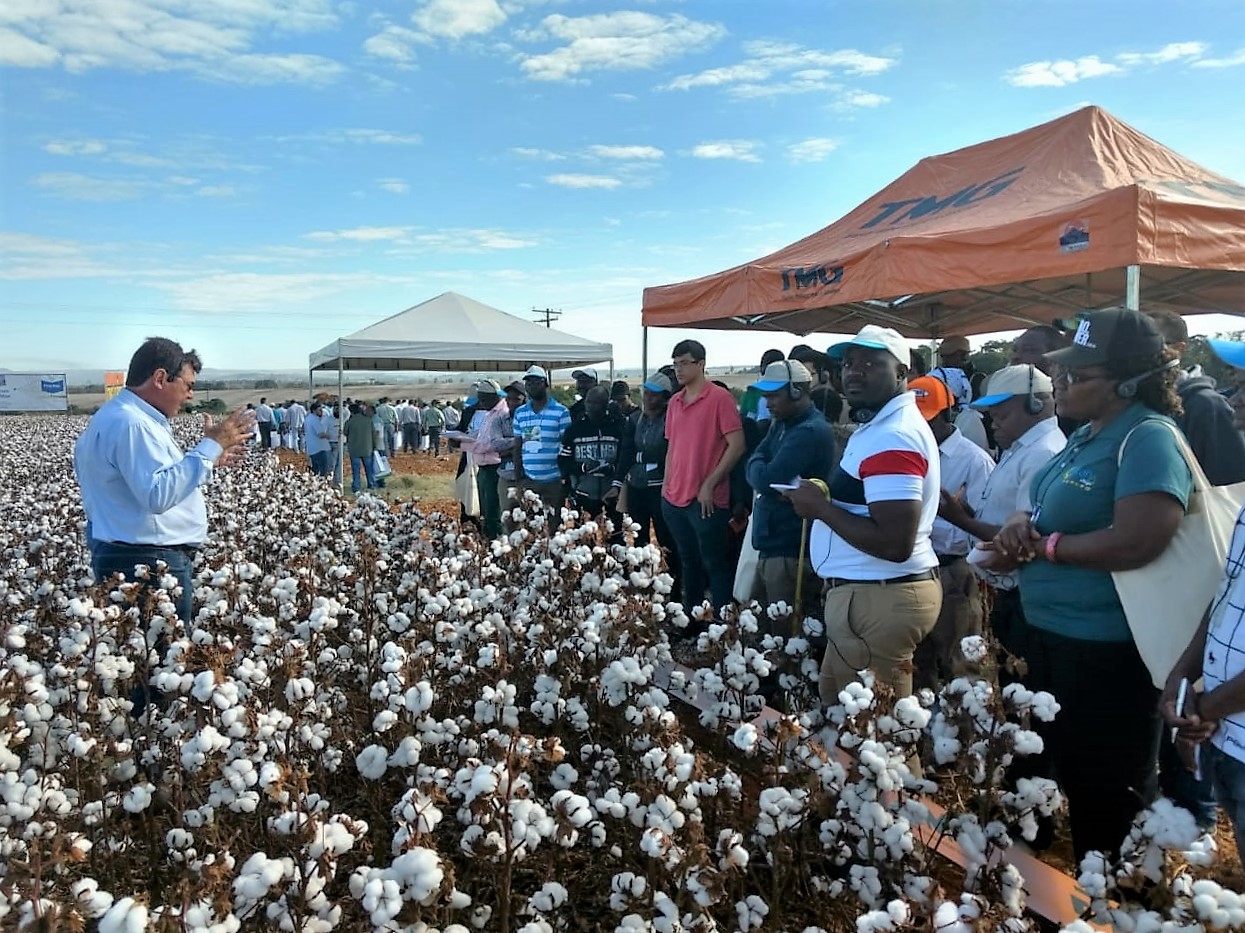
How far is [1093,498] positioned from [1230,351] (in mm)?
841

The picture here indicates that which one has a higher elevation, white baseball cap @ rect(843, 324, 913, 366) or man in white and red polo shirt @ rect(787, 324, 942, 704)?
white baseball cap @ rect(843, 324, 913, 366)

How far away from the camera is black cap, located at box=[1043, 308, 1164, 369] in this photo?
2252mm

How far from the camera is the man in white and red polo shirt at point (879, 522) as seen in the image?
103 inches

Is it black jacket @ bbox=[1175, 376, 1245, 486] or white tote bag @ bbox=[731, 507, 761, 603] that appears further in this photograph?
white tote bag @ bbox=[731, 507, 761, 603]

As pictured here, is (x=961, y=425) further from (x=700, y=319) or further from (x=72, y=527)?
(x=72, y=527)

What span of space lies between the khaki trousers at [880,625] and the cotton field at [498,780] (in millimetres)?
208

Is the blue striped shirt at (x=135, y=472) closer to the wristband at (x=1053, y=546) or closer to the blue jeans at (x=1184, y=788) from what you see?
the wristband at (x=1053, y=546)

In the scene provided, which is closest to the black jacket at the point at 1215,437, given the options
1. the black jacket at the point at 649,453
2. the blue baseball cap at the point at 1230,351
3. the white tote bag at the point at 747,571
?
the blue baseball cap at the point at 1230,351

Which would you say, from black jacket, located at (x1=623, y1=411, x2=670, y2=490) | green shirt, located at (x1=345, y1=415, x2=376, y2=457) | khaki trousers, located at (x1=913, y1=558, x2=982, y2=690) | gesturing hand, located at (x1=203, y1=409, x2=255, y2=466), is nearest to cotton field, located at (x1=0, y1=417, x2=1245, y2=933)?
gesturing hand, located at (x1=203, y1=409, x2=255, y2=466)

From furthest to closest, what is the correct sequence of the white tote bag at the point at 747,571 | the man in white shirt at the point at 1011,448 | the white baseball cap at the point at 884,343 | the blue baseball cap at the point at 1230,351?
the white tote bag at the point at 747,571
the man in white shirt at the point at 1011,448
the white baseball cap at the point at 884,343
the blue baseball cap at the point at 1230,351

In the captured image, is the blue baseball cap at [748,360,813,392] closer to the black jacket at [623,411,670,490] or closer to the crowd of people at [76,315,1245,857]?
the crowd of people at [76,315,1245,857]

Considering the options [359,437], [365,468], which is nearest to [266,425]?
[365,468]

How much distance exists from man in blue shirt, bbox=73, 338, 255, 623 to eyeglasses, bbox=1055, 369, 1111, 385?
3173 mm

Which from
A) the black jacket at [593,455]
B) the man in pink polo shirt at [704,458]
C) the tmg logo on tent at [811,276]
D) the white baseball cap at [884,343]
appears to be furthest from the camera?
the black jacket at [593,455]
